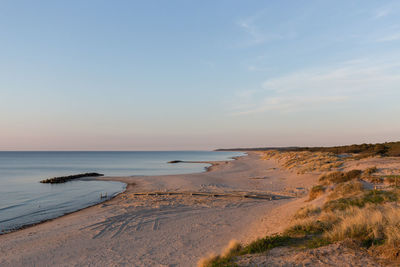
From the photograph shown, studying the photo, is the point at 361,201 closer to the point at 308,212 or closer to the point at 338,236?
the point at 308,212

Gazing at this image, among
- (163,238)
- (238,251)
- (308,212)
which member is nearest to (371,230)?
(238,251)

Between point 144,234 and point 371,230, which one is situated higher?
point 371,230

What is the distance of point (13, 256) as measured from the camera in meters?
11.5

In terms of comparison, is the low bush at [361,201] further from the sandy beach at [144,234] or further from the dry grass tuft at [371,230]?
the dry grass tuft at [371,230]

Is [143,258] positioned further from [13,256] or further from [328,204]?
[328,204]

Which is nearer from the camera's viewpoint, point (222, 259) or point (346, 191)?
point (222, 259)

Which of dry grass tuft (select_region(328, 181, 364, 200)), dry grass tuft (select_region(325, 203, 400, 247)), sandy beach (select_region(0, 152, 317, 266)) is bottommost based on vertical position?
sandy beach (select_region(0, 152, 317, 266))

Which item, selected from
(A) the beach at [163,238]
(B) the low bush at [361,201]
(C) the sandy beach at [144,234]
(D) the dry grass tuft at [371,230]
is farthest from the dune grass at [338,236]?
(C) the sandy beach at [144,234]

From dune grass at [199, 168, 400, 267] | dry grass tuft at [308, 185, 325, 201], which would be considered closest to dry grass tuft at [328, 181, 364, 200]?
dry grass tuft at [308, 185, 325, 201]

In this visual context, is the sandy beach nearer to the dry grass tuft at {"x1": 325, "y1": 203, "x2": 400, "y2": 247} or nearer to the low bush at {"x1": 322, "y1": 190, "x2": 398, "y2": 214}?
the low bush at {"x1": 322, "y1": 190, "x2": 398, "y2": 214}

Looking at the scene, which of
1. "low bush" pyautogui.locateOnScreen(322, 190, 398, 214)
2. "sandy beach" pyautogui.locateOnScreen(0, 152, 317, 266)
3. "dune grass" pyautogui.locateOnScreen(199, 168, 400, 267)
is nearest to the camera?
"dune grass" pyautogui.locateOnScreen(199, 168, 400, 267)

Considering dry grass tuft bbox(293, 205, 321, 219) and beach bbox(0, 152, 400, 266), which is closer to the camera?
beach bbox(0, 152, 400, 266)

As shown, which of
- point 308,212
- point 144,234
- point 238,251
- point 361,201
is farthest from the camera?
point 144,234

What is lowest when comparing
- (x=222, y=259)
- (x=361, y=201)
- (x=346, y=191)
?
(x=222, y=259)
